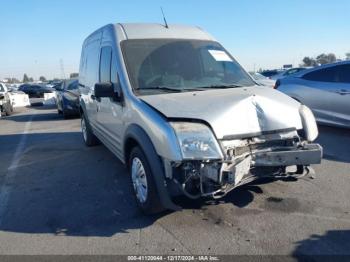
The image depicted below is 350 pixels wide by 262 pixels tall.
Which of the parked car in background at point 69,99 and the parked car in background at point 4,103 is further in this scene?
the parked car in background at point 4,103

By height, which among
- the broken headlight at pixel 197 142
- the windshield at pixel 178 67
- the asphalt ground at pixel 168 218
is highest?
the windshield at pixel 178 67

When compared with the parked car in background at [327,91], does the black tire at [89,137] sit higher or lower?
lower

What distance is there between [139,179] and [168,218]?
1.82 feet

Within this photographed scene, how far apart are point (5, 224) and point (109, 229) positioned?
1264 millimetres

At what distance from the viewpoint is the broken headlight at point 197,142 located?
3.38 metres

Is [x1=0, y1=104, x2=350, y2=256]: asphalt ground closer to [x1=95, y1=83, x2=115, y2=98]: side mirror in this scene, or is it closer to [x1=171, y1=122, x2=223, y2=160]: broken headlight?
[x1=171, y1=122, x2=223, y2=160]: broken headlight

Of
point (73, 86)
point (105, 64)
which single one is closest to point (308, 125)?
point (105, 64)

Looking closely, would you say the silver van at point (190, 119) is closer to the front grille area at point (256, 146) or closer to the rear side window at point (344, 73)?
the front grille area at point (256, 146)

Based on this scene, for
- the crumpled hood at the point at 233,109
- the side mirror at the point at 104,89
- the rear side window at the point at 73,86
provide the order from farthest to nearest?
the rear side window at the point at 73,86, the side mirror at the point at 104,89, the crumpled hood at the point at 233,109

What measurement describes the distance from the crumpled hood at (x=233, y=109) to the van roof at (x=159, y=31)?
4.13 feet

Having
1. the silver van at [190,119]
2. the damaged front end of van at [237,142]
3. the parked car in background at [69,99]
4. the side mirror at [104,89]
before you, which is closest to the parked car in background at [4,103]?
the parked car in background at [69,99]

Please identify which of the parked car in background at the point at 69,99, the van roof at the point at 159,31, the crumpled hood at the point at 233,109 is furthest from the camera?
Answer: the parked car in background at the point at 69,99

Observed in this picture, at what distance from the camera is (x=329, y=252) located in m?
3.22

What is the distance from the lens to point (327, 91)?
315 inches
